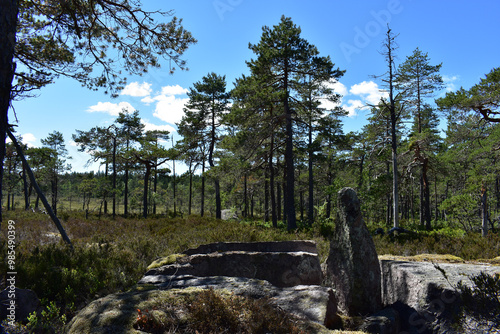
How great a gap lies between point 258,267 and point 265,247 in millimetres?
1507

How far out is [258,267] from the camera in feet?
16.7

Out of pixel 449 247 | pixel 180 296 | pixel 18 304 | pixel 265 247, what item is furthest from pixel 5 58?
pixel 449 247

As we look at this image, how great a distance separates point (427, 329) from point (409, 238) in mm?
8143

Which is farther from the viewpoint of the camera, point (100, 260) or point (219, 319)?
point (100, 260)

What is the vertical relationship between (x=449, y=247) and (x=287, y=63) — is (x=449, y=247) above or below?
below

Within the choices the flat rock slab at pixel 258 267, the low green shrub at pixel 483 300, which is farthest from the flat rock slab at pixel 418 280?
the flat rock slab at pixel 258 267

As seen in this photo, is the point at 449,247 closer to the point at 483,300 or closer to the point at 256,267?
the point at 483,300

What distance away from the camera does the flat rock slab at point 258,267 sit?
4.95 meters

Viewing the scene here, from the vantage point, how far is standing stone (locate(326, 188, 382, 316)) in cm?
428

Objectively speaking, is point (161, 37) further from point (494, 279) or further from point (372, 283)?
point (494, 279)

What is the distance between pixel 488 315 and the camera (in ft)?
11.3

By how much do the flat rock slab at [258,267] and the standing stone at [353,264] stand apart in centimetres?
40

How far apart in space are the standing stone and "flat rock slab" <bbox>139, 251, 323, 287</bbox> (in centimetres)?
40

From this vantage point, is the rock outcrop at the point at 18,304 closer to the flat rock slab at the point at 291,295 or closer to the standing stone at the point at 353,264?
the flat rock slab at the point at 291,295
